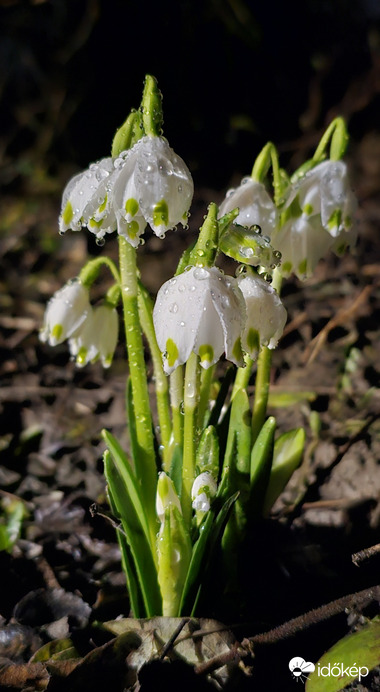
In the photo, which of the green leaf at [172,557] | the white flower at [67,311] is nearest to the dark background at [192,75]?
the white flower at [67,311]

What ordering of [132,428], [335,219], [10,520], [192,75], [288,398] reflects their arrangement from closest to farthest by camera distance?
[335,219] → [132,428] → [10,520] → [288,398] → [192,75]

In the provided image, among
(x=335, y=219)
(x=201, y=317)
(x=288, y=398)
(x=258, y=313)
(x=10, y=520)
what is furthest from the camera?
(x=288, y=398)

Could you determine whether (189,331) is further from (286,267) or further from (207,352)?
(286,267)

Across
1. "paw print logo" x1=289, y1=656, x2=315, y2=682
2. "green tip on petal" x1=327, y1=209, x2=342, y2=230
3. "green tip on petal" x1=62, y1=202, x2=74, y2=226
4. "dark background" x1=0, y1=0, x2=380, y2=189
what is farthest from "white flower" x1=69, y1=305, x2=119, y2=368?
"dark background" x1=0, y1=0, x2=380, y2=189

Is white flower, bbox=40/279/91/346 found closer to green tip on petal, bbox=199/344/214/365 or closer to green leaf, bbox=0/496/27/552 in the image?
green tip on petal, bbox=199/344/214/365

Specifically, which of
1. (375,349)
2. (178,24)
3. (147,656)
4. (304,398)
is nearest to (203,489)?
(147,656)

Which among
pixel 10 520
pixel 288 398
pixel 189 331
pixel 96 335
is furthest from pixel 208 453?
pixel 288 398

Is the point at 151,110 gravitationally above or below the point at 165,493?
above

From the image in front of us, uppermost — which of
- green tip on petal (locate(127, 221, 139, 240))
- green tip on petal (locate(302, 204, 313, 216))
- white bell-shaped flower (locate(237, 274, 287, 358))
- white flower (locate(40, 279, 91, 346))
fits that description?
green tip on petal (locate(302, 204, 313, 216))

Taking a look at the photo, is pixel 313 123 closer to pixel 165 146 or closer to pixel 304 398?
pixel 304 398
